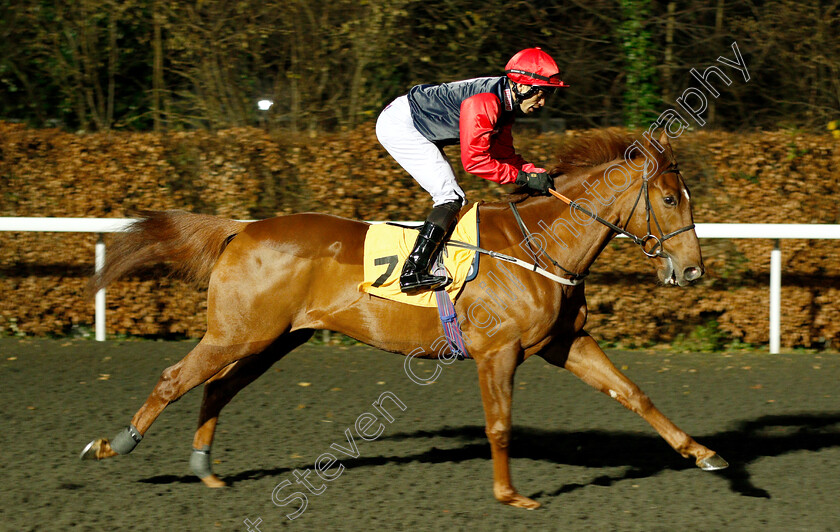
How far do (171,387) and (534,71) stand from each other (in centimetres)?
229

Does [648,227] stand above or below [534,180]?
below

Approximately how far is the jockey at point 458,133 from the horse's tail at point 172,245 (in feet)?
3.28

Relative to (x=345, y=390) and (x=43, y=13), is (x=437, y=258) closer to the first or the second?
(x=345, y=390)

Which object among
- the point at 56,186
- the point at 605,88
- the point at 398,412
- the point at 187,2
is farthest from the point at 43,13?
the point at 398,412

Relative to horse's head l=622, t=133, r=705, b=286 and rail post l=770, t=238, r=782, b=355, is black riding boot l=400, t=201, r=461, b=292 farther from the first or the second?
rail post l=770, t=238, r=782, b=355

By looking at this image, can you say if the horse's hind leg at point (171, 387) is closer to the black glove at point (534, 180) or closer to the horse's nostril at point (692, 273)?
the black glove at point (534, 180)

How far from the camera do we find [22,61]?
11.4m

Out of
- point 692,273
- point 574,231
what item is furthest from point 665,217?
point 574,231

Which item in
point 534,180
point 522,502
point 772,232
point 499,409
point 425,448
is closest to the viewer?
point 522,502

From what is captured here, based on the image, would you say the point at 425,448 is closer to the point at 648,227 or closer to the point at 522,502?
the point at 522,502

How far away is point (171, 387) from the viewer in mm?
4172

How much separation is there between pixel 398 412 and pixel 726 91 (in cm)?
798

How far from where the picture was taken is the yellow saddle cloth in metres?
4.09

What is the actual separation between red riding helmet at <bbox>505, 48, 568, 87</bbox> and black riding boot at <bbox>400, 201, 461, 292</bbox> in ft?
2.40
